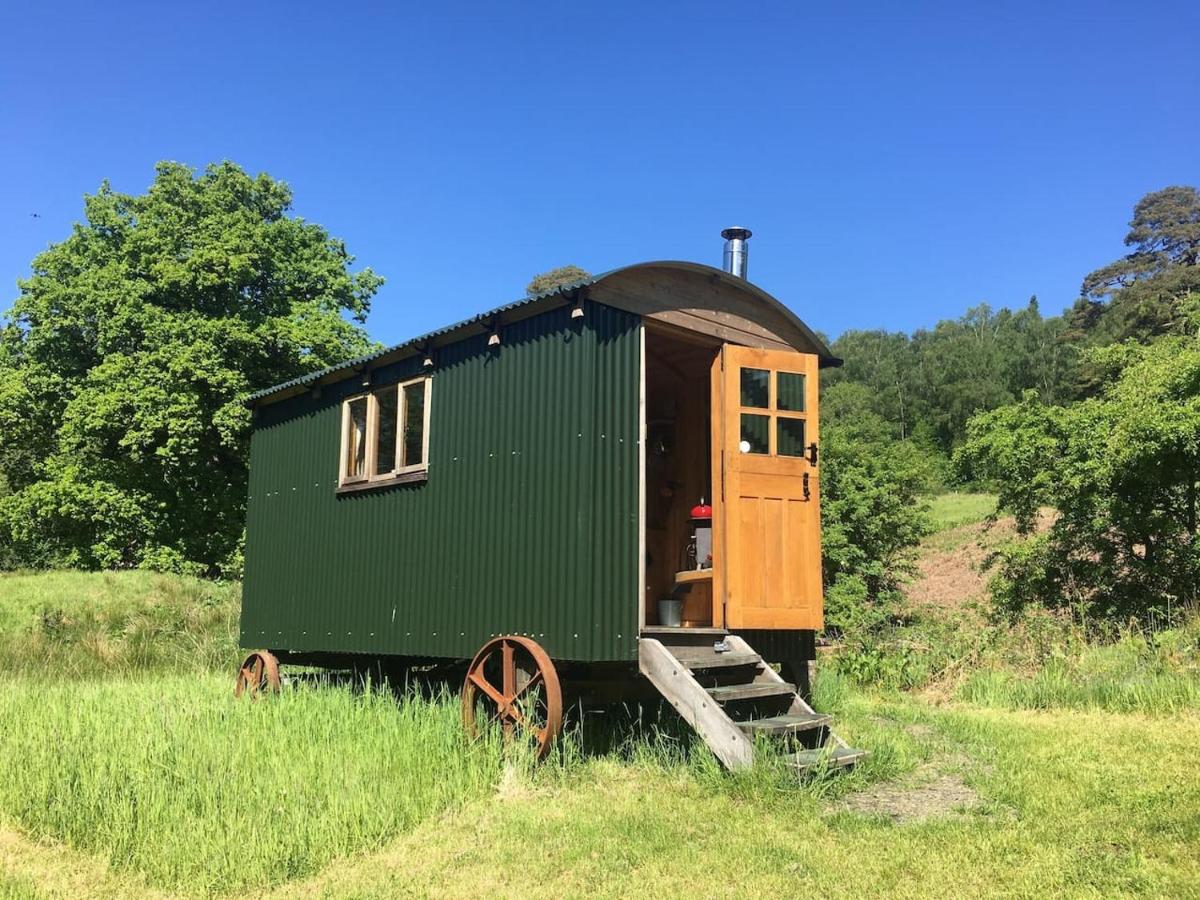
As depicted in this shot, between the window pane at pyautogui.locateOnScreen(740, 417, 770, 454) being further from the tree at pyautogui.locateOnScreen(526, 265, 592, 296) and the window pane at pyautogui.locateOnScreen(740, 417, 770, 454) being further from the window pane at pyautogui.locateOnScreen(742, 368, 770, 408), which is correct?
the tree at pyautogui.locateOnScreen(526, 265, 592, 296)

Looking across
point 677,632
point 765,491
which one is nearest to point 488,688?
point 677,632

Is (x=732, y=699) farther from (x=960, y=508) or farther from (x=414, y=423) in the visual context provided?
(x=960, y=508)

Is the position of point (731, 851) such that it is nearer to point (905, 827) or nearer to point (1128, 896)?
point (905, 827)

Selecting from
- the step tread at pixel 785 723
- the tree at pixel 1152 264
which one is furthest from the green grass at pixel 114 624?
the tree at pixel 1152 264

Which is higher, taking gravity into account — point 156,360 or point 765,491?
point 156,360

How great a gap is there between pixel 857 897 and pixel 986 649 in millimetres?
6909

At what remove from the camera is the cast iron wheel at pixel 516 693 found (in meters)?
6.49

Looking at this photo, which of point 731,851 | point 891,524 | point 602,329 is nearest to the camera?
point 731,851

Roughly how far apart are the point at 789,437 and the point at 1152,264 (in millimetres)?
42935

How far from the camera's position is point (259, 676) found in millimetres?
10352

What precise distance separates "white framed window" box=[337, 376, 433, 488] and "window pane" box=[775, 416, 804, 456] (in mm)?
3108

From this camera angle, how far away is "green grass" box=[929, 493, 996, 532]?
87.2ft

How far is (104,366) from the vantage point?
20.0 m

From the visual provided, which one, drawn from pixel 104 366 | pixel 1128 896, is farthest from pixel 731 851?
pixel 104 366
